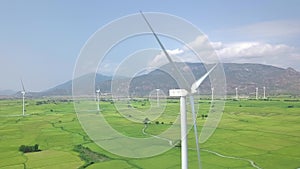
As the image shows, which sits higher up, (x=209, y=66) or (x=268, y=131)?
(x=209, y=66)

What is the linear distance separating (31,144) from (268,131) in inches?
1196

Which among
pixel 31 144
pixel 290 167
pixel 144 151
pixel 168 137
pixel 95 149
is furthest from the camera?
pixel 168 137

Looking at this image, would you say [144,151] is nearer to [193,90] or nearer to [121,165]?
[121,165]

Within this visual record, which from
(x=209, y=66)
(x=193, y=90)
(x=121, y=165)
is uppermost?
(x=209, y=66)

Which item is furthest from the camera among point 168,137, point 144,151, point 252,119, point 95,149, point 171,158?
point 252,119

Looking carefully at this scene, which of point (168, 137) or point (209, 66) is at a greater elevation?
point (209, 66)

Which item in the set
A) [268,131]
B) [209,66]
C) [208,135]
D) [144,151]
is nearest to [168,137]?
[208,135]

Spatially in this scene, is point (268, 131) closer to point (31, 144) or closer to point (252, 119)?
point (252, 119)

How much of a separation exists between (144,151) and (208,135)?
572 inches

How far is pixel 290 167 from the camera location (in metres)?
28.9

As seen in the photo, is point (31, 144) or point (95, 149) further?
point (31, 144)

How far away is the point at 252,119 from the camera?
64.8 m

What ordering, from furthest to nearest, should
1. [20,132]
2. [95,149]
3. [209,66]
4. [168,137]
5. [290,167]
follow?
[20,132] → [168,137] → [95,149] → [290,167] → [209,66]

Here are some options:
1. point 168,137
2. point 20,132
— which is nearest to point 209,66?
point 168,137
